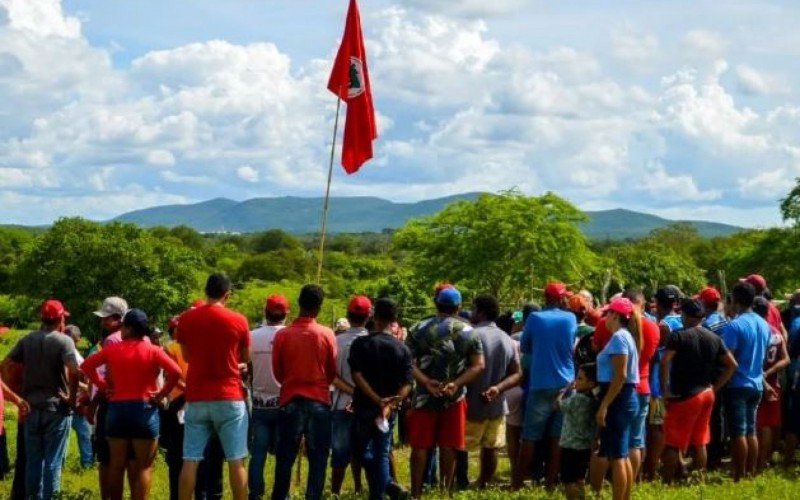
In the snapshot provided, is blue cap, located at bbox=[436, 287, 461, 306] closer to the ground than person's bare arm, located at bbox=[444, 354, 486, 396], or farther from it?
farther from it

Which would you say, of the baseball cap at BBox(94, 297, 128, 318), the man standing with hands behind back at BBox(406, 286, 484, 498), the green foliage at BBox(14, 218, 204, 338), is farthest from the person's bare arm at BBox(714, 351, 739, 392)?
the green foliage at BBox(14, 218, 204, 338)

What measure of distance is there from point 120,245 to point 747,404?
63011 mm

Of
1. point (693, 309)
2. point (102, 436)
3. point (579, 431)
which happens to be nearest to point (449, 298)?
point (579, 431)

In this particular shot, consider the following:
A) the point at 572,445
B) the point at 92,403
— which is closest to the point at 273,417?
the point at 92,403

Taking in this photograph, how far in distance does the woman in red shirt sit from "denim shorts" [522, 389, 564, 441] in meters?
3.37

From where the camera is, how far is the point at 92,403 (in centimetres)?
987

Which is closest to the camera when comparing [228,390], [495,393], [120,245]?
[228,390]

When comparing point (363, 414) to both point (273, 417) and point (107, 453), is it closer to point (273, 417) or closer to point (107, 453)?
point (273, 417)

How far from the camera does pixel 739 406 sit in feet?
36.5

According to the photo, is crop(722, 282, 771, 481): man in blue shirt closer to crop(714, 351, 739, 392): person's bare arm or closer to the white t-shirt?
crop(714, 351, 739, 392): person's bare arm

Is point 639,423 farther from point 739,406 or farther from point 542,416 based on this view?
point 739,406

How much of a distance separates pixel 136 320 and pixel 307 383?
1487 mm

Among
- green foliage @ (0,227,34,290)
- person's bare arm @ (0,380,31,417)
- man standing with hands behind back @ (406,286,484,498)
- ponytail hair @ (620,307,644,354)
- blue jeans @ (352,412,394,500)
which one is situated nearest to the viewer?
ponytail hair @ (620,307,644,354)

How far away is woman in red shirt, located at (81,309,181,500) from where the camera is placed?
9109 mm
